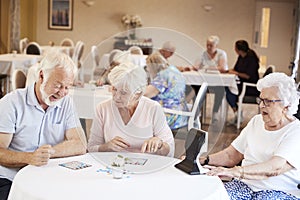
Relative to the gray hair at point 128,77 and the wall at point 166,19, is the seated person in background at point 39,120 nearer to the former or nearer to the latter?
the gray hair at point 128,77

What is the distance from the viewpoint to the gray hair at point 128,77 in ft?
7.65

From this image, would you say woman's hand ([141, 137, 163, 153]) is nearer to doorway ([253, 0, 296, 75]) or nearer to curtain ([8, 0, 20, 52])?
doorway ([253, 0, 296, 75])

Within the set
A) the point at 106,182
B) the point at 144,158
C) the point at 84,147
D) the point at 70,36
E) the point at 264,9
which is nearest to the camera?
the point at 106,182

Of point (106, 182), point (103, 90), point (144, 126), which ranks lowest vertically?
point (106, 182)

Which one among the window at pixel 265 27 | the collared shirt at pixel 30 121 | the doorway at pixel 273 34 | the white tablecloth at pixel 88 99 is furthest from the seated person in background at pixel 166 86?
the window at pixel 265 27

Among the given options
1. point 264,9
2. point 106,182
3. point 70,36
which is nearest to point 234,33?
point 264,9

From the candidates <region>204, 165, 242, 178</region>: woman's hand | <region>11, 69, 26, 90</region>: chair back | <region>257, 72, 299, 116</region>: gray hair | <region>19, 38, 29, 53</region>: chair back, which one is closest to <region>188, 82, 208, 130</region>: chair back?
<region>204, 165, 242, 178</region>: woman's hand

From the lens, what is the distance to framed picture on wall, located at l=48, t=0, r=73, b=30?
1254cm

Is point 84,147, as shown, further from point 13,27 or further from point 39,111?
point 13,27

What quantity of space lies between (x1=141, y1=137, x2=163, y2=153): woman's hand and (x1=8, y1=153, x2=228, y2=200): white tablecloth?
0.55 ft

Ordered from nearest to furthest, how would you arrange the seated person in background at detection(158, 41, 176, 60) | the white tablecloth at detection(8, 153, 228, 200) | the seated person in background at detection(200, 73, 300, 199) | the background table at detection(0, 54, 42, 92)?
the white tablecloth at detection(8, 153, 228, 200)
the seated person in background at detection(200, 73, 300, 199)
the seated person in background at detection(158, 41, 176, 60)
the background table at detection(0, 54, 42, 92)

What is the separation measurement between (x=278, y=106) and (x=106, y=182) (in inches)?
37.4

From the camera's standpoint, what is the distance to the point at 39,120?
2584 mm

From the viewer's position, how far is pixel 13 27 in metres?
11.6
